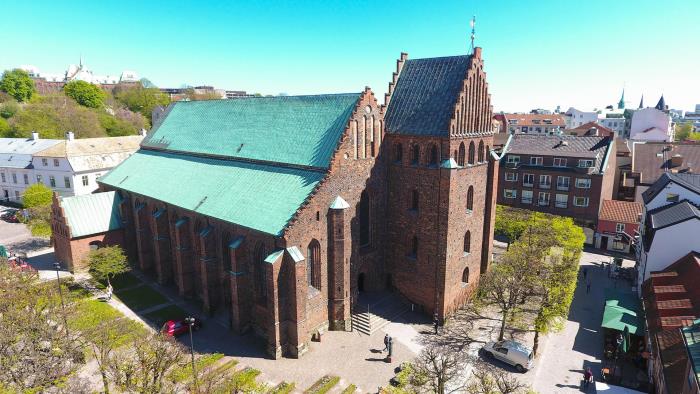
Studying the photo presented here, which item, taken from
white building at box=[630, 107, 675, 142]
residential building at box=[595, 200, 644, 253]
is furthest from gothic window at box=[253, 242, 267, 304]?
white building at box=[630, 107, 675, 142]

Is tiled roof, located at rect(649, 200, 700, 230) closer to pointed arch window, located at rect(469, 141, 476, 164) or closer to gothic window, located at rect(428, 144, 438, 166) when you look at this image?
pointed arch window, located at rect(469, 141, 476, 164)

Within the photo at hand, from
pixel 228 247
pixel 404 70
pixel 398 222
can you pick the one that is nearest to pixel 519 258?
pixel 398 222

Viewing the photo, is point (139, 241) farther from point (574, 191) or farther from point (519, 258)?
point (574, 191)

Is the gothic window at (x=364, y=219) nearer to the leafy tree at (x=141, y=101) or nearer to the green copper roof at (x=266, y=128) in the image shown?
the green copper roof at (x=266, y=128)

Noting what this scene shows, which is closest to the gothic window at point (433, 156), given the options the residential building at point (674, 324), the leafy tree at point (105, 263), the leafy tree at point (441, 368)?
the leafy tree at point (441, 368)

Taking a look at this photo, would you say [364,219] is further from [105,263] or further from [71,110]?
[71,110]

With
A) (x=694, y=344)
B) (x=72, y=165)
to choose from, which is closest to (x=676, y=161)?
(x=694, y=344)
